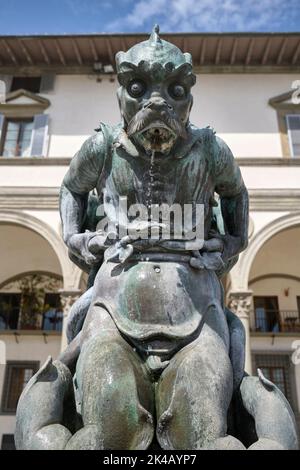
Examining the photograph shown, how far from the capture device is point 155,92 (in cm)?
180

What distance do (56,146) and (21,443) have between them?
43.0ft

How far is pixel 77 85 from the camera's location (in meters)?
15.0

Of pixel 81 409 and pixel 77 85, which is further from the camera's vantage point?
pixel 77 85

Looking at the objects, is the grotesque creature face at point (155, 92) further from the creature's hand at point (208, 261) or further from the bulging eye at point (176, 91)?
the creature's hand at point (208, 261)

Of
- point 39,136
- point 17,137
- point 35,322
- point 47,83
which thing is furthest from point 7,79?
point 35,322

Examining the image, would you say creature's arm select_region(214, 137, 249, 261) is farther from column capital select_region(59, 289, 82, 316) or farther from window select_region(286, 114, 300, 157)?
window select_region(286, 114, 300, 157)

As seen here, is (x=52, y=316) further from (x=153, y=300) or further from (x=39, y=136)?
(x=153, y=300)

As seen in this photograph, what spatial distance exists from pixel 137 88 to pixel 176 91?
0.13 metres

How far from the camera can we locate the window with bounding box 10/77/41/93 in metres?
15.2

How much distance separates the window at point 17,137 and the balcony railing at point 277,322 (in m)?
7.98

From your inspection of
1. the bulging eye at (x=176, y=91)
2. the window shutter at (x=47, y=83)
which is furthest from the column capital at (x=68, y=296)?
Answer: the bulging eye at (x=176, y=91)
